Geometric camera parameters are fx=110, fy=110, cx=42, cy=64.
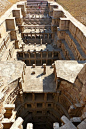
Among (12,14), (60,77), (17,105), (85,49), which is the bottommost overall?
(17,105)

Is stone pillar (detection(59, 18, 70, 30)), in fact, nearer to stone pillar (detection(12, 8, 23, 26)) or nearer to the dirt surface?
stone pillar (detection(12, 8, 23, 26))

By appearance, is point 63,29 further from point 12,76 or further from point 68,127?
point 68,127

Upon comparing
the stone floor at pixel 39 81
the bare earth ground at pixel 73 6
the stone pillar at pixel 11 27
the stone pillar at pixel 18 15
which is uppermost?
the bare earth ground at pixel 73 6

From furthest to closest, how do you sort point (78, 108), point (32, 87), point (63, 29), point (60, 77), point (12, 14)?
point (12, 14) < point (63, 29) < point (32, 87) < point (60, 77) < point (78, 108)

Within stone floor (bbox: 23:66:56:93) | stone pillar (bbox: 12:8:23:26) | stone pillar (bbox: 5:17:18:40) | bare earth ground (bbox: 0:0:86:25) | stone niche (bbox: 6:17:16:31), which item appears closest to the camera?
stone floor (bbox: 23:66:56:93)

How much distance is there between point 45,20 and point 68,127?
32.9 m

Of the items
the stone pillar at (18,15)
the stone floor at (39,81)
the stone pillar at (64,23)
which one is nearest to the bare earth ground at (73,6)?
the stone pillar at (18,15)

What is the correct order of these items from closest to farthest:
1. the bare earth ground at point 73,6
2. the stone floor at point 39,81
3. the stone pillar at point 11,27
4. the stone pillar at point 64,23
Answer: the stone floor at point 39,81
the stone pillar at point 64,23
the stone pillar at point 11,27
the bare earth ground at point 73,6

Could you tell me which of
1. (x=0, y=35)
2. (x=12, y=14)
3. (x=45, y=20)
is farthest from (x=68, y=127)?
(x=45, y=20)

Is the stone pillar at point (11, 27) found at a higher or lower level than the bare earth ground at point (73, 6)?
lower

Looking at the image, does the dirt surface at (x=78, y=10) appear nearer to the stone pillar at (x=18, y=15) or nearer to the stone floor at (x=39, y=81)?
the stone pillar at (x=18, y=15)

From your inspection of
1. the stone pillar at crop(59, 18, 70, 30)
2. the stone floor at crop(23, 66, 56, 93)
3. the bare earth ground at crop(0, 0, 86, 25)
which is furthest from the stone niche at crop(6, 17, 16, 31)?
the bare earth ground at crop(0, 0, 86, 25)

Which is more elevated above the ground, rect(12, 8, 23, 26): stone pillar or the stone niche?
rect(12, 8, 23, 26): stone pillar

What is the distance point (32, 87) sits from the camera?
13945mm
